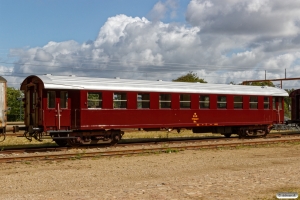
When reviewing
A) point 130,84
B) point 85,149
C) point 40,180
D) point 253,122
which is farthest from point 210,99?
point 40,180

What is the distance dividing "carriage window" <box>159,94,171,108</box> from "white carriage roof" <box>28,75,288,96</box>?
309 millimetres

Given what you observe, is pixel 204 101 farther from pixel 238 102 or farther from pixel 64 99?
pixel 64 99

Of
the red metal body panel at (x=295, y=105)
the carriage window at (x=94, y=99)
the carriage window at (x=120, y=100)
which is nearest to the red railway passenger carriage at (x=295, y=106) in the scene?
the red metal body panel at (x=295, y=105)

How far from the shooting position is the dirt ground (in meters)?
8.73

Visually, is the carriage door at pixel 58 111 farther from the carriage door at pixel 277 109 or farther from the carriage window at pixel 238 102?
the carriage door at pixel 277 109

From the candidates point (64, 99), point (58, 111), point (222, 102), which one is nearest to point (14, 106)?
point (222, 102)

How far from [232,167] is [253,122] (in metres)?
11.2

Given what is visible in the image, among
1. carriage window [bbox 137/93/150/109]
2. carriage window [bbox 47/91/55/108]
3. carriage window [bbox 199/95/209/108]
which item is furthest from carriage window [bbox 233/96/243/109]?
carriage window [bbox 47/91/55/108]

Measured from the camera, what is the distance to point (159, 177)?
11062 mm

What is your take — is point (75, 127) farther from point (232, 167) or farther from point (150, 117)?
point (232, 167)

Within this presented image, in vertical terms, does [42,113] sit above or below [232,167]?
above

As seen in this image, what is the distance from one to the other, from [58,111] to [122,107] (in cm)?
307

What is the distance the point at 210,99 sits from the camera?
21.6m

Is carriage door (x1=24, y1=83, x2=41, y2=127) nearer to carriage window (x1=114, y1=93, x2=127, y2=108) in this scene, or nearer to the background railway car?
the background railway car
